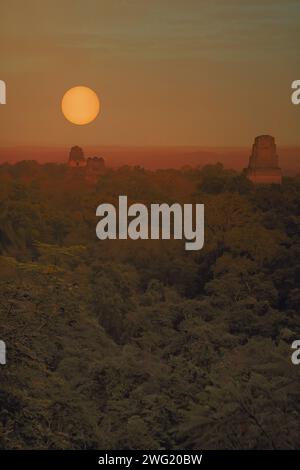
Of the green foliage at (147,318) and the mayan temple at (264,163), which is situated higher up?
the mayan temple at (264,163)

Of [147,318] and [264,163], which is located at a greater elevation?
[264,163]

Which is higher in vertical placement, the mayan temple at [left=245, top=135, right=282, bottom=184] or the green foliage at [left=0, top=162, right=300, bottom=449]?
the mayan temple at [left=245, top=135, right=282, bottom=184]

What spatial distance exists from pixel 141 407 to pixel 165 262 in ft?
16.2

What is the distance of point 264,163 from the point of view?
15.8 metres

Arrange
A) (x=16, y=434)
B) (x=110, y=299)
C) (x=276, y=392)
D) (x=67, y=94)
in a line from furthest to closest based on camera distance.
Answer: (x=67, y=94), (x=110, y=299), (x=276, y=392), (x=16, y=434)

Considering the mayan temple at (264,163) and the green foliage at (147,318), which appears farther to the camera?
the mayan temple at (264,163)

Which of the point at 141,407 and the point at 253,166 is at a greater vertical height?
the point at 253,166

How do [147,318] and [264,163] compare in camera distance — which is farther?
[264,163]

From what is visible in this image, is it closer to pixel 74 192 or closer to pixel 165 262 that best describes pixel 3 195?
pixel 74 192

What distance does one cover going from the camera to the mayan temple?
15.4 metres

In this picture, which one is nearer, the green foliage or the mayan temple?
the green foliage

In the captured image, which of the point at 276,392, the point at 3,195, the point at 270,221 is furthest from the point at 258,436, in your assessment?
the point at 3,195

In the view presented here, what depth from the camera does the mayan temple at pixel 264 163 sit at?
15383 mm

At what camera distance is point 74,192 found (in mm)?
16062
